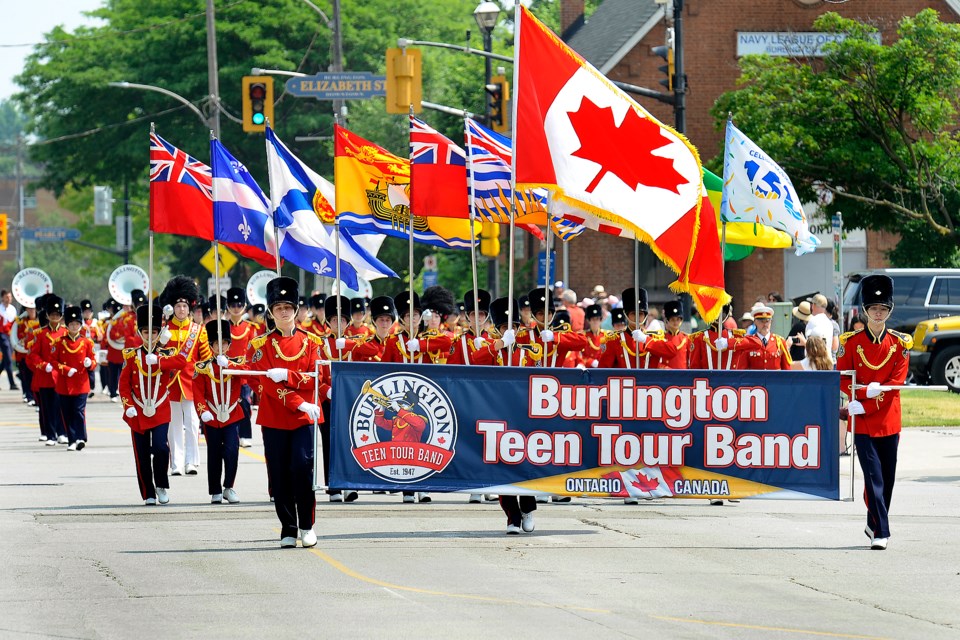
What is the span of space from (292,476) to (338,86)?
17120mm

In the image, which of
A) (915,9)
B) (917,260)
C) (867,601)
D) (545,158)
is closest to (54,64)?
(915,9)

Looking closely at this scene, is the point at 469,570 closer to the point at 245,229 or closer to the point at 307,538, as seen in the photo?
the point at 307,538

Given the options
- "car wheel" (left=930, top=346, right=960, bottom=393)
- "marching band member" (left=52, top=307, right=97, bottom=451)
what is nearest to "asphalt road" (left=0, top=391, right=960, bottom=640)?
"marching band member" (left=52, top=307, right=97, bottom=451)

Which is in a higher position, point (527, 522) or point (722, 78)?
point (722, 78)

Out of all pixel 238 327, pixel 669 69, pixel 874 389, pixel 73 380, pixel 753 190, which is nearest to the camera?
pixel 874 389

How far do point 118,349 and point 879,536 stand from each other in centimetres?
2112

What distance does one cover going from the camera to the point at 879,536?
40.2ft

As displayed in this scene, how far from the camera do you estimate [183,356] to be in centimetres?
1593

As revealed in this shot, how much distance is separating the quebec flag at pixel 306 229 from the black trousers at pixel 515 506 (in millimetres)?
3900

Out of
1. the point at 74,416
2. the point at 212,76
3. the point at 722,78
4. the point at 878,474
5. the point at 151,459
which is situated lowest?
the point at 74,416

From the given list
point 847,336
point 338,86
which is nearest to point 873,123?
point 338,86

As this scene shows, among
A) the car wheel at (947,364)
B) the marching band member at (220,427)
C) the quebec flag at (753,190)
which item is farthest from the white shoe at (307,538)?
the car wheel at (947,364)

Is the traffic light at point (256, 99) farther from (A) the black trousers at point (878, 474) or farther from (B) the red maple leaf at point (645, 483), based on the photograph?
(A) the black trousers at point (878, 474)

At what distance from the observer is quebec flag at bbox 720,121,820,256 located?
1587 centimetres
